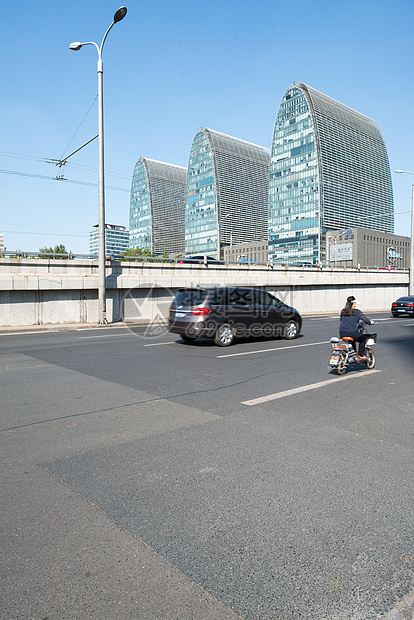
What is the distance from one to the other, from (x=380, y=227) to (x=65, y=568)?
152618 millimetres

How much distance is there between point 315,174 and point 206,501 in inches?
5091

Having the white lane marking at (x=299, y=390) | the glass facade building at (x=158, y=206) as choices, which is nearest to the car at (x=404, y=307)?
the white lane marking at (x=299, y=390)

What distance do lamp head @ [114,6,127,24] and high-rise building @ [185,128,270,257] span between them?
369ft

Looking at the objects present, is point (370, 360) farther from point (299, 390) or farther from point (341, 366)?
point (299, 390)

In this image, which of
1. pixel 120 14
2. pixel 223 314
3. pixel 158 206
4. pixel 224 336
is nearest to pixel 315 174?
pixel 158 206

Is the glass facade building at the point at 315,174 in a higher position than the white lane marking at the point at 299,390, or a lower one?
higher

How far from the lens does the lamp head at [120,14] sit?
1692cm

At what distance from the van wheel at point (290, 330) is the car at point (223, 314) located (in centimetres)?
26

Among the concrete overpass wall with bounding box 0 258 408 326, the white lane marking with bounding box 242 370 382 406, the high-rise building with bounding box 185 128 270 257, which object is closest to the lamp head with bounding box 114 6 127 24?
the concrete overpass wall with bounding box 0 258 408 326

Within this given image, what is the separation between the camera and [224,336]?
12.9m

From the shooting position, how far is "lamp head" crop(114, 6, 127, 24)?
55.5 feet

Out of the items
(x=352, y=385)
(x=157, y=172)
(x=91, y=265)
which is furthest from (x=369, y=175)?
(x=352, y=385)

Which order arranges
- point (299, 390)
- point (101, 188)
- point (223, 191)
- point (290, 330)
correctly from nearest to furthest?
point (299, 390) < point (290, 330) < point (101, 188) < point (223, 191)

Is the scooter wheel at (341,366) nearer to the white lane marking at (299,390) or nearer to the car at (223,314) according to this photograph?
the white lane marking at (299,390)
